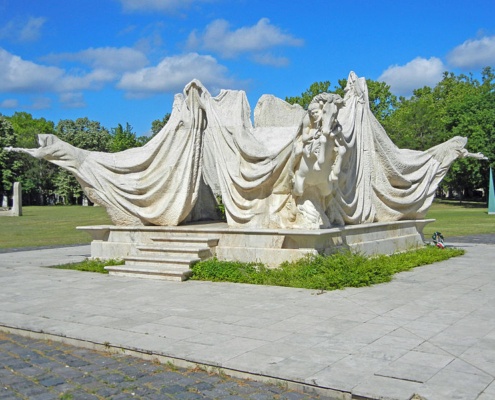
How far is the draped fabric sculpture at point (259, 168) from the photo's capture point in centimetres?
958

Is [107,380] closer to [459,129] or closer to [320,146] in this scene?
[320,146]

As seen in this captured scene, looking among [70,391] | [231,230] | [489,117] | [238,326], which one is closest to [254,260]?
[231,230]

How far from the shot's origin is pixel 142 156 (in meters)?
11.4

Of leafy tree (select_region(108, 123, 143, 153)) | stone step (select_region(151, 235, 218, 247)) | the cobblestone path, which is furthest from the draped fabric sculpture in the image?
leafy tree (select_region(108, 123, 143, 153))

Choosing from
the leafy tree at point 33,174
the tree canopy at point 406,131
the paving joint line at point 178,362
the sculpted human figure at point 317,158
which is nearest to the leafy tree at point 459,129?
the tree canopy at point 406,131

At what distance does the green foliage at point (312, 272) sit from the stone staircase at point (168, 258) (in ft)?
0.79

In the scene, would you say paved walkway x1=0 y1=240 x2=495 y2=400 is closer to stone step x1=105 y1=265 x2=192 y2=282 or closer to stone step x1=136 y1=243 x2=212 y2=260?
stone step x1=105 y1=265 x2=192 y2=282

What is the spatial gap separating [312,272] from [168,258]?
2.55 meters

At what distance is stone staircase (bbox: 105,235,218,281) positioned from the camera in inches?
371

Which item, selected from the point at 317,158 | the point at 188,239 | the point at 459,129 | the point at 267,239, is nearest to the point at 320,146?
the point at 317,158

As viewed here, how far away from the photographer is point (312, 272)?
8617mm

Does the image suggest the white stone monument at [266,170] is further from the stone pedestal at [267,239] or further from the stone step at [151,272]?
the stone step at [151,272]

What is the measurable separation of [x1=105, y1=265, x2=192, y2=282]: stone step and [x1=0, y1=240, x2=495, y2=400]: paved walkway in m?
0.24

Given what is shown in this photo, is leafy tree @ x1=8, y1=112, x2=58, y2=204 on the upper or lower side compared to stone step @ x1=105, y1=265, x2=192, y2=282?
upper
